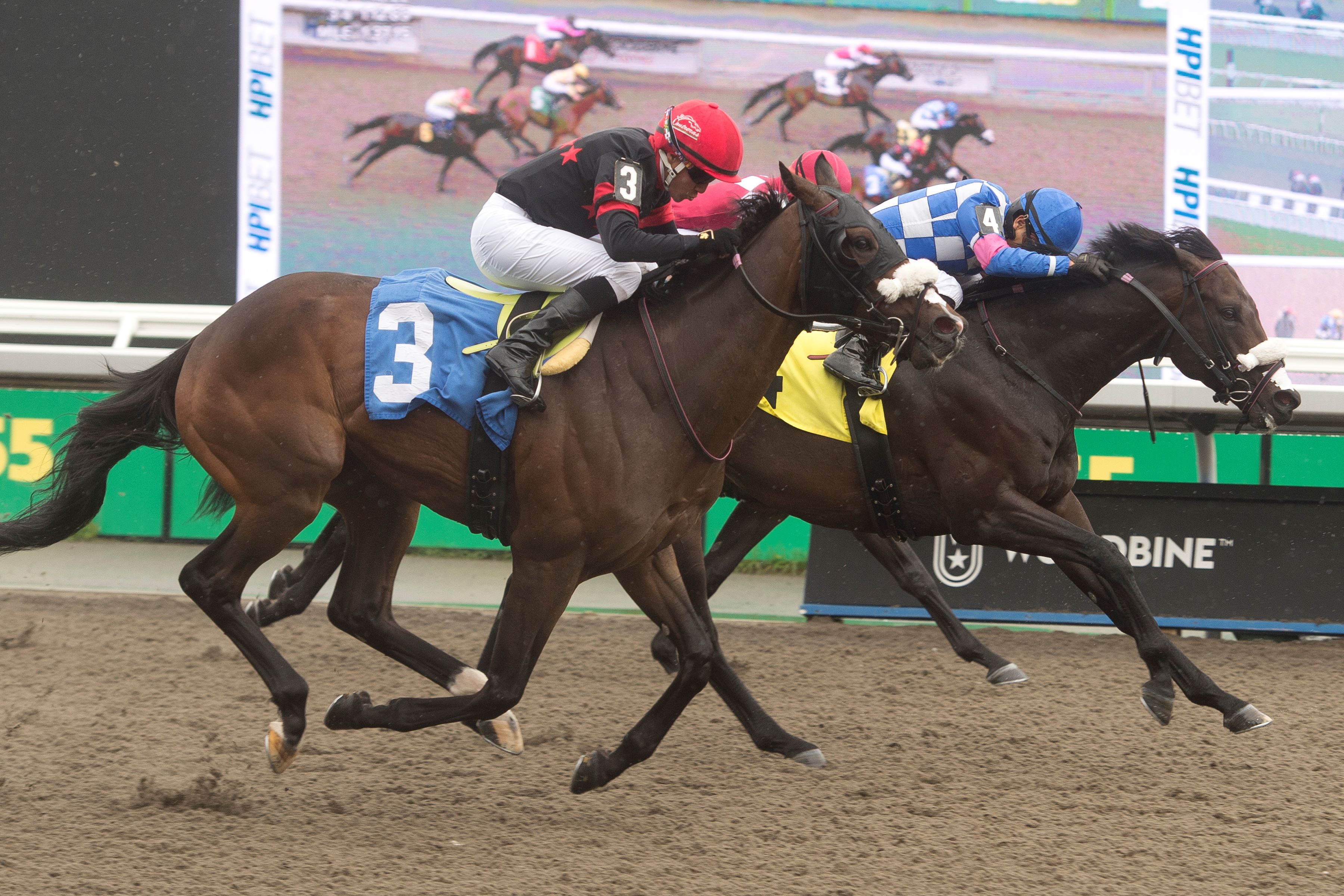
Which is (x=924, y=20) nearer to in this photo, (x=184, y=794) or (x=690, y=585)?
(x=690, y=585)

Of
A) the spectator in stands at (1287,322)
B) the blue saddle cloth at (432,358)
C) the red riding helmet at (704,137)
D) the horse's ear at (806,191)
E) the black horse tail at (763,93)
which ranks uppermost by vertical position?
the red riding helmet at (704,137)

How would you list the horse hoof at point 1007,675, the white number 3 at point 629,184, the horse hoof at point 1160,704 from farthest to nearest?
the horse hoof at point 1007,675
the horse hoof at point 1160,704
the white number 3 at point 629,184

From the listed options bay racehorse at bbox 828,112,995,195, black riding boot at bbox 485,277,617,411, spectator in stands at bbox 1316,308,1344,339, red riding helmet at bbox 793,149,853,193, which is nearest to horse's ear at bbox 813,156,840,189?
red riding helmet at bbox 793,149,853,193

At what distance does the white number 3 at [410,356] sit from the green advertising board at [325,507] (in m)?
3.53

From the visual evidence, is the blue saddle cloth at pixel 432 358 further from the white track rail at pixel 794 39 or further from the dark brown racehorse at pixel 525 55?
the white track rail at pixel 794 39

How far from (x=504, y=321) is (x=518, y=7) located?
17.1 feet

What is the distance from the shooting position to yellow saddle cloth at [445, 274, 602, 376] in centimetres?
342

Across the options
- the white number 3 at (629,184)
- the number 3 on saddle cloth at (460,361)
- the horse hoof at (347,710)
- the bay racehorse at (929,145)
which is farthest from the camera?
the bay racehorse at (929,145)

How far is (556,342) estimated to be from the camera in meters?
3.49

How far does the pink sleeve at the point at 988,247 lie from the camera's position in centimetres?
437

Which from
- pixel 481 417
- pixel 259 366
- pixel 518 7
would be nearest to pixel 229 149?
pixel 518 7

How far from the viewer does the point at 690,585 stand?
14.8 ft

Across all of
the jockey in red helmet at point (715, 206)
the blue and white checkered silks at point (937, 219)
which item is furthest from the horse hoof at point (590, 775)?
the blue and white checkered silks at point (937, 219)

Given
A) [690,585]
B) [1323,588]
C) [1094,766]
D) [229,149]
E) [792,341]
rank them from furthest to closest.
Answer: [229,149], [1323,588], [690,585], [1094,766], [792,341]
